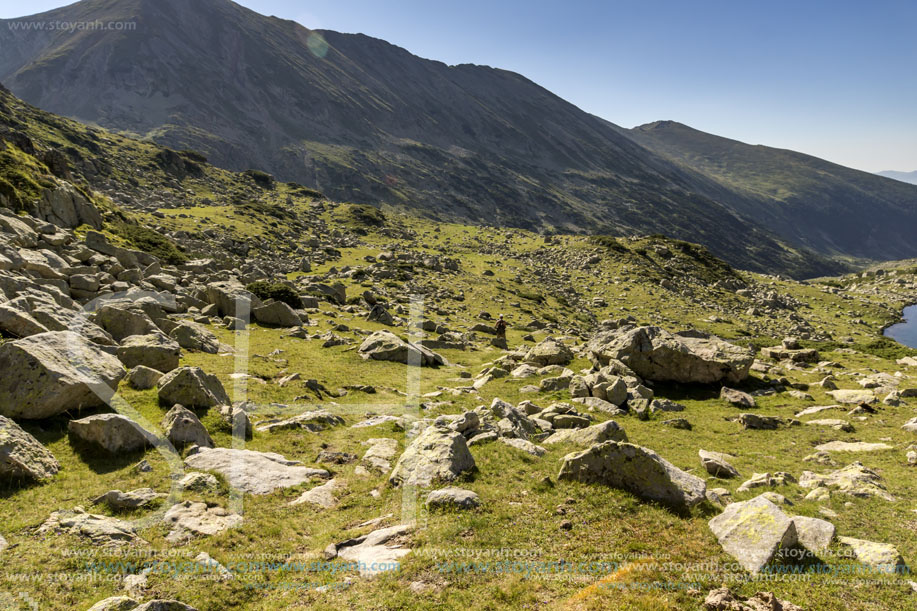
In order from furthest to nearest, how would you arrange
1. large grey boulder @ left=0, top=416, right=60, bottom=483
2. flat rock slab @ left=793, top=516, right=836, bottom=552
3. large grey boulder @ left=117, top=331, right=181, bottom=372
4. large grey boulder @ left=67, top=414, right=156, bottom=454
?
large grey boulder @ left=117, top=331, right=181, bottom=372 < large grey boulder @ left=67, top=414, right=156, bottom=454 < large grey boulder @ left=0, top=416, right=60, bottom=483 < flat rock slab @ left=793, top=516, right=836, bottom=552

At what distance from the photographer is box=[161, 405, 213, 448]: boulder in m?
15.6

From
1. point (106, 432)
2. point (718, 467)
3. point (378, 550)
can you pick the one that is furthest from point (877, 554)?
point (106, 432)

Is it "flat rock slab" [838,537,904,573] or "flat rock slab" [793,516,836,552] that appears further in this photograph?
"flat rock slab" [793,516,836,552]

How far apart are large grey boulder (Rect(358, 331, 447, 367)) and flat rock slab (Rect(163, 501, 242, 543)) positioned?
20734mm

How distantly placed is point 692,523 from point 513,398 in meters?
15.5

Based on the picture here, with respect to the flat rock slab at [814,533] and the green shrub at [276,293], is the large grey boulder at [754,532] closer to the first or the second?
the flat rock slab at [814,533]

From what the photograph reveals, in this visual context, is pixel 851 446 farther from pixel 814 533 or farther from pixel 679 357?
pixel 814 533

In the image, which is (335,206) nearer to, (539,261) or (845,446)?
(539,261)

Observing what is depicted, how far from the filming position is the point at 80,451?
13953 mm

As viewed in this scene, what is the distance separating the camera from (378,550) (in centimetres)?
1143

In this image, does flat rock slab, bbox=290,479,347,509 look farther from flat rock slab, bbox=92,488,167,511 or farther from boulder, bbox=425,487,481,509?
flat rock slab, bbox=92,488,167,511

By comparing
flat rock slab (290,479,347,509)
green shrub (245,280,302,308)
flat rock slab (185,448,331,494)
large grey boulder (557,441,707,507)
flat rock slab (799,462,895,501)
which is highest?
green shrub (245,280,302,308)

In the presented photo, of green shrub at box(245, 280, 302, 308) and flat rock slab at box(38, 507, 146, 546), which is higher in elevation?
green shrub at box(245, 280, 302, 308)

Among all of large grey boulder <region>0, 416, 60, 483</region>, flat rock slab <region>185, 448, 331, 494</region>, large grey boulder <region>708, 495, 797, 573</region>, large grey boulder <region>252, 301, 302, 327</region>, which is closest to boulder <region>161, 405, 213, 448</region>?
flat rock slab <region>185, 448, 331, 494</region>
